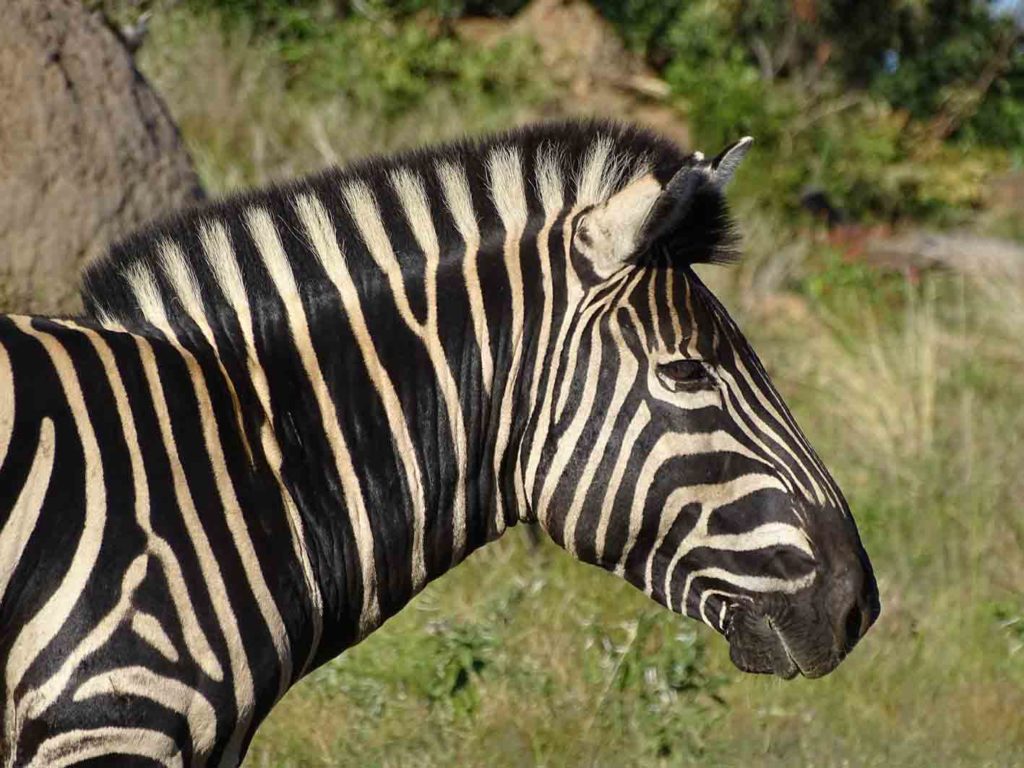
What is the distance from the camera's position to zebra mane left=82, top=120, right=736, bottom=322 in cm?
354

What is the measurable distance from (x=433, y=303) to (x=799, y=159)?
11510 mm

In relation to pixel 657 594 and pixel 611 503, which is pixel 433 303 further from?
pixel 657 594

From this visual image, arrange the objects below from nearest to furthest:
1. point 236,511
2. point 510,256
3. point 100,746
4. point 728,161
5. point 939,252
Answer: point 100,746, point 236,511, point 728,161, point 510,256, point 939,252

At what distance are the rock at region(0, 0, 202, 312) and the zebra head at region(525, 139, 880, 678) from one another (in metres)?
2.95

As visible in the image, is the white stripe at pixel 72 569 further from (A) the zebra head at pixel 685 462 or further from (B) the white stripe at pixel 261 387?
(A) the zebra head at pixel 685 462

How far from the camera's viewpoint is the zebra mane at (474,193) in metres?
3.54

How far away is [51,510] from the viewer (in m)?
3.01

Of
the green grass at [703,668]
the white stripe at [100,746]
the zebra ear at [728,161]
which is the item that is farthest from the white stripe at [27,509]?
the green grass at [703,668]

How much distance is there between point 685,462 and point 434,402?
62 centimetres

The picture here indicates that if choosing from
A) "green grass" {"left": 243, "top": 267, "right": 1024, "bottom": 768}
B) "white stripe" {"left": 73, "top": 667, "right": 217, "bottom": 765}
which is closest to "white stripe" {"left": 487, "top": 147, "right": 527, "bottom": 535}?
"white stripe" {"left": 73, "top": 667, "right": 217, "bottom": 765}

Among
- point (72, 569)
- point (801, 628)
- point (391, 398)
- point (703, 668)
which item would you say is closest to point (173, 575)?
point (72, 569)

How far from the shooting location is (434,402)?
11.8 feet

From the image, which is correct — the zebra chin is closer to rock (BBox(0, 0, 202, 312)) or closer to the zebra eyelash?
the zebra eyelash

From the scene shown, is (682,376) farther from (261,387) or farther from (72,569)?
(72,569)
